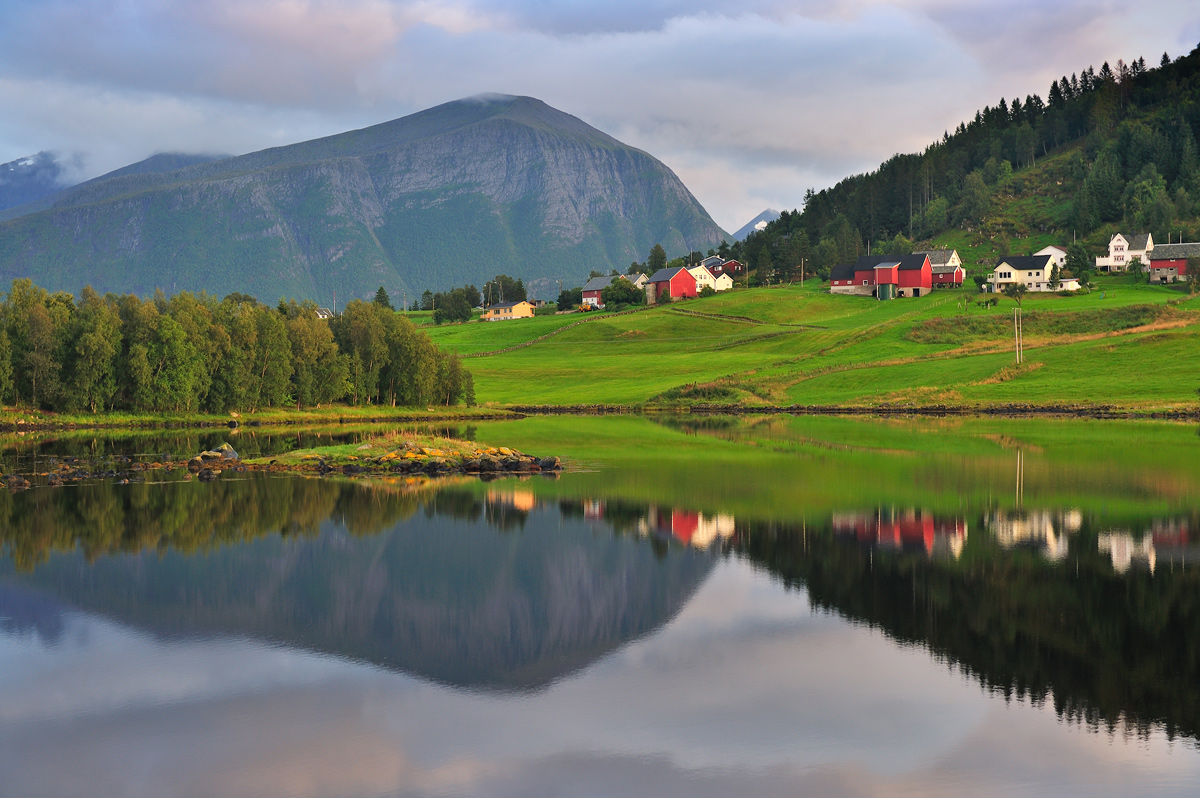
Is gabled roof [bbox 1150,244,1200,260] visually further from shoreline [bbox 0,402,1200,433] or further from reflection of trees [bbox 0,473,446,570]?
reflection of trees [bbox 0,473,446,570]

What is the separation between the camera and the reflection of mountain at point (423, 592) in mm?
19391

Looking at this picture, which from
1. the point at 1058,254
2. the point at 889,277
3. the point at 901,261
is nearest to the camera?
the point at 889,277

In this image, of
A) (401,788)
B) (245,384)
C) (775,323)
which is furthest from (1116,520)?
(775,323)

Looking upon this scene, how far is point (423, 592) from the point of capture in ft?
78.1

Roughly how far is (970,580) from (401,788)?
15.9 m

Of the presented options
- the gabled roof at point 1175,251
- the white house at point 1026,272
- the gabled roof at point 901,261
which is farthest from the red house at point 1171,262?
the gabled roof at point 901,261

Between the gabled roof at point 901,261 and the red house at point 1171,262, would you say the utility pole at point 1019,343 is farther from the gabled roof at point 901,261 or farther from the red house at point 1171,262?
the red house at point 1171,262

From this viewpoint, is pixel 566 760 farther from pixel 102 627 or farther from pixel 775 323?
pixel 775 323

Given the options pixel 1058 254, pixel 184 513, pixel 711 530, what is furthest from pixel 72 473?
pixel 1058 254

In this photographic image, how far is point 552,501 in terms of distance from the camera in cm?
3884

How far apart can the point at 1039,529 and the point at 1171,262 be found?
15832 centimetres

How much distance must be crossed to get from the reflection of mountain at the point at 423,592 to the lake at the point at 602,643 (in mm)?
115

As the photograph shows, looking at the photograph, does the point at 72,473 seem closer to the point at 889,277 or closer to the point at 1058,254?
the point at 889,277

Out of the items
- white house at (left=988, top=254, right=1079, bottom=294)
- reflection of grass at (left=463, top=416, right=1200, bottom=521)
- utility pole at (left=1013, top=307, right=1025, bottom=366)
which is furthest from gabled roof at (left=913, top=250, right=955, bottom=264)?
reflection of grass at (left=463, top=416, right=1200, bottom=521)
